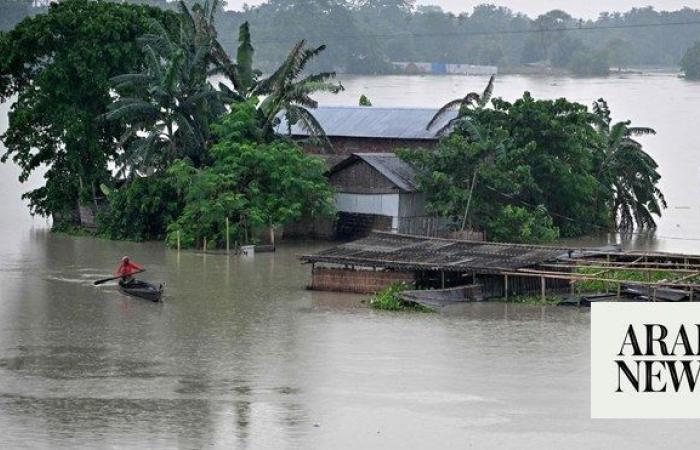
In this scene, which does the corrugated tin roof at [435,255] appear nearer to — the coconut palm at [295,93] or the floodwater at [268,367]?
the floodwater at [268,367]

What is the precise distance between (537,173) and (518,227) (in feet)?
6.96

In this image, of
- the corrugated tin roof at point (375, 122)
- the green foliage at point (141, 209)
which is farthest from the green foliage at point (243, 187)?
the corrugated tin roof at point (375, 122)

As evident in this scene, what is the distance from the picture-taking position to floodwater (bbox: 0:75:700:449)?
1811 cm

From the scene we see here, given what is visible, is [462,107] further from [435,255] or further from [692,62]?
[692,62]

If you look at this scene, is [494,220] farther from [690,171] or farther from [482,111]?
[690,171]

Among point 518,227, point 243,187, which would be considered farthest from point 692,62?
point 243,187

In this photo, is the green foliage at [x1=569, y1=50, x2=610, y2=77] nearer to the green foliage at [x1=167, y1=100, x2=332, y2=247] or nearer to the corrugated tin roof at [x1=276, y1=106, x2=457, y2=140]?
the corrugated tin roof at [x1=276, y1=106, x2=457, y2=140]

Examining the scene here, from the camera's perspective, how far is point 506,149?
109ft

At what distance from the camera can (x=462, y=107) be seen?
112 feet

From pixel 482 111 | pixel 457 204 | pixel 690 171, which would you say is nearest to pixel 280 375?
pixel 457 204

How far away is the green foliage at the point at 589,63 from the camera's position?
120812mm

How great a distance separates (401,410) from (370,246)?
9.40m

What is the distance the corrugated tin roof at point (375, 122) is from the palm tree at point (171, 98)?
272cm

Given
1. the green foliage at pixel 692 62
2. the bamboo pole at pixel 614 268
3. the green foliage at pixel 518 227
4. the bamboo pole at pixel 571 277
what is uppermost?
the green foliage at pixel 692 62
